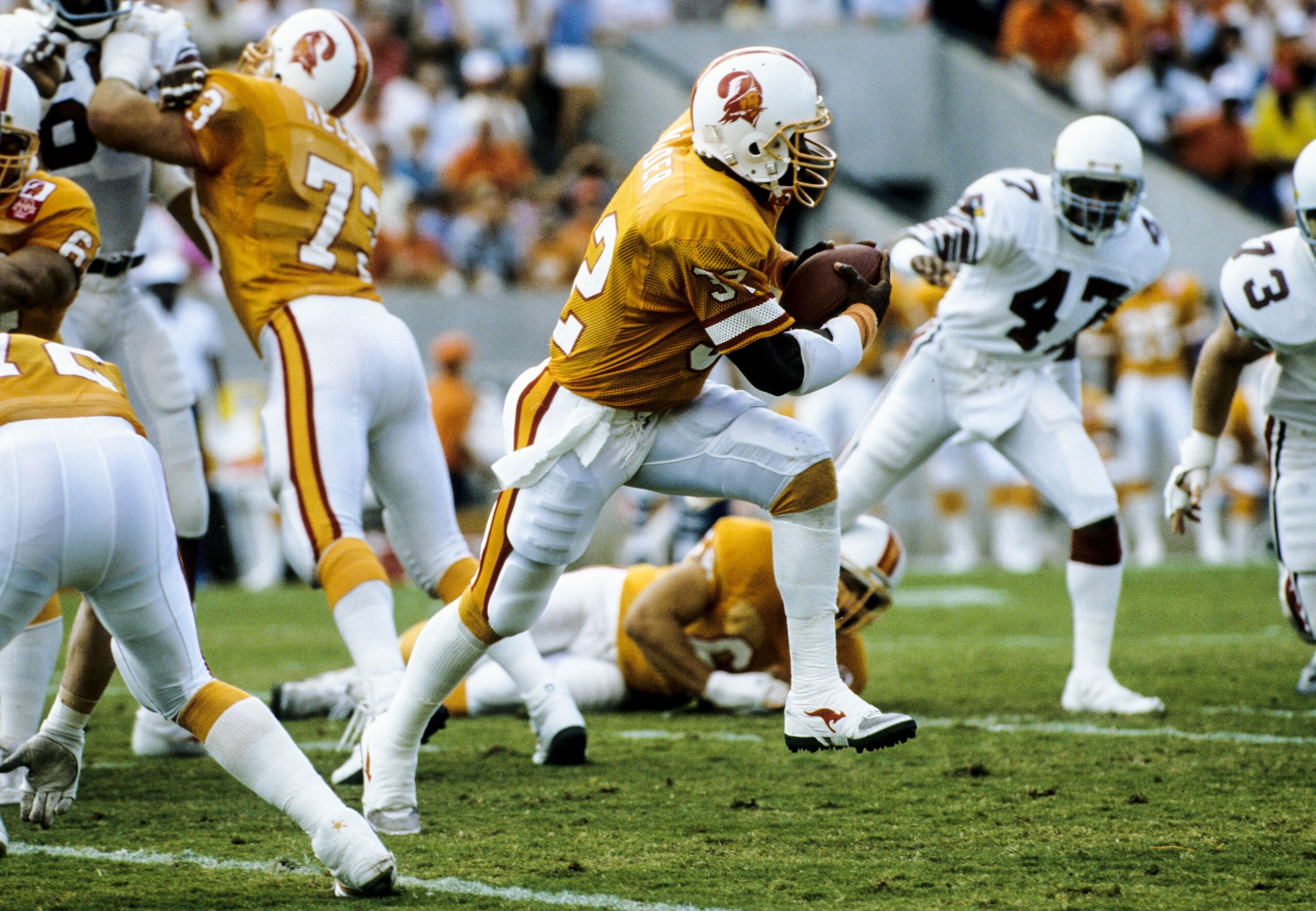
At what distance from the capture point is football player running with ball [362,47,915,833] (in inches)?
135

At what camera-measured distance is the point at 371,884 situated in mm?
3018

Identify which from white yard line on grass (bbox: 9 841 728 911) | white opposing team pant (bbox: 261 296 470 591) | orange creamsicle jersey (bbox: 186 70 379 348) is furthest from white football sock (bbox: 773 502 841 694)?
orange creamsicle jersey (bbox: 186 70 379 348)

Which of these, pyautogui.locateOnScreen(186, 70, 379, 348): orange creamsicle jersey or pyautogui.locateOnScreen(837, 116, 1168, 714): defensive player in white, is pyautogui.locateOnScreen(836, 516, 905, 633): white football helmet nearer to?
pyautogui.locateOnScreen(837, 116, 1168, 714): defensive player in white

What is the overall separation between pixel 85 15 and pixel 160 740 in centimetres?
208

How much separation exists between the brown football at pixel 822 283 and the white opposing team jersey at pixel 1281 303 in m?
1.41

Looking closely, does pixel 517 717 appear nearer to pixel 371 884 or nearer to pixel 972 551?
pixel 371 884

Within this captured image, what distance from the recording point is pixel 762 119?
11.4 ft

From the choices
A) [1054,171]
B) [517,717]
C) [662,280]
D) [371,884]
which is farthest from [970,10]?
[371,884]

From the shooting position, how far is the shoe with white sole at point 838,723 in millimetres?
3414

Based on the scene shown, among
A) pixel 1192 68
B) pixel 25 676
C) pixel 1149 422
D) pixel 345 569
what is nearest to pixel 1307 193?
pixel 345 569

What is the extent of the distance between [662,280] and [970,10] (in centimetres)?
1210

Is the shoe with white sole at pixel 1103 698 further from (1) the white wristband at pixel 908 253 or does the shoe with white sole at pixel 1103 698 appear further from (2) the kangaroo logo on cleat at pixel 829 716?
(2) the kangaroo logo on cleat at pixel 829 716

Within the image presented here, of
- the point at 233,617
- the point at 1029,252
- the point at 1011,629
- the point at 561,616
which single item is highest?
the point at 1029,252

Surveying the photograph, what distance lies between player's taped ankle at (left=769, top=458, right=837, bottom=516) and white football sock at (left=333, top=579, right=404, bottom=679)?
3.53 ft
